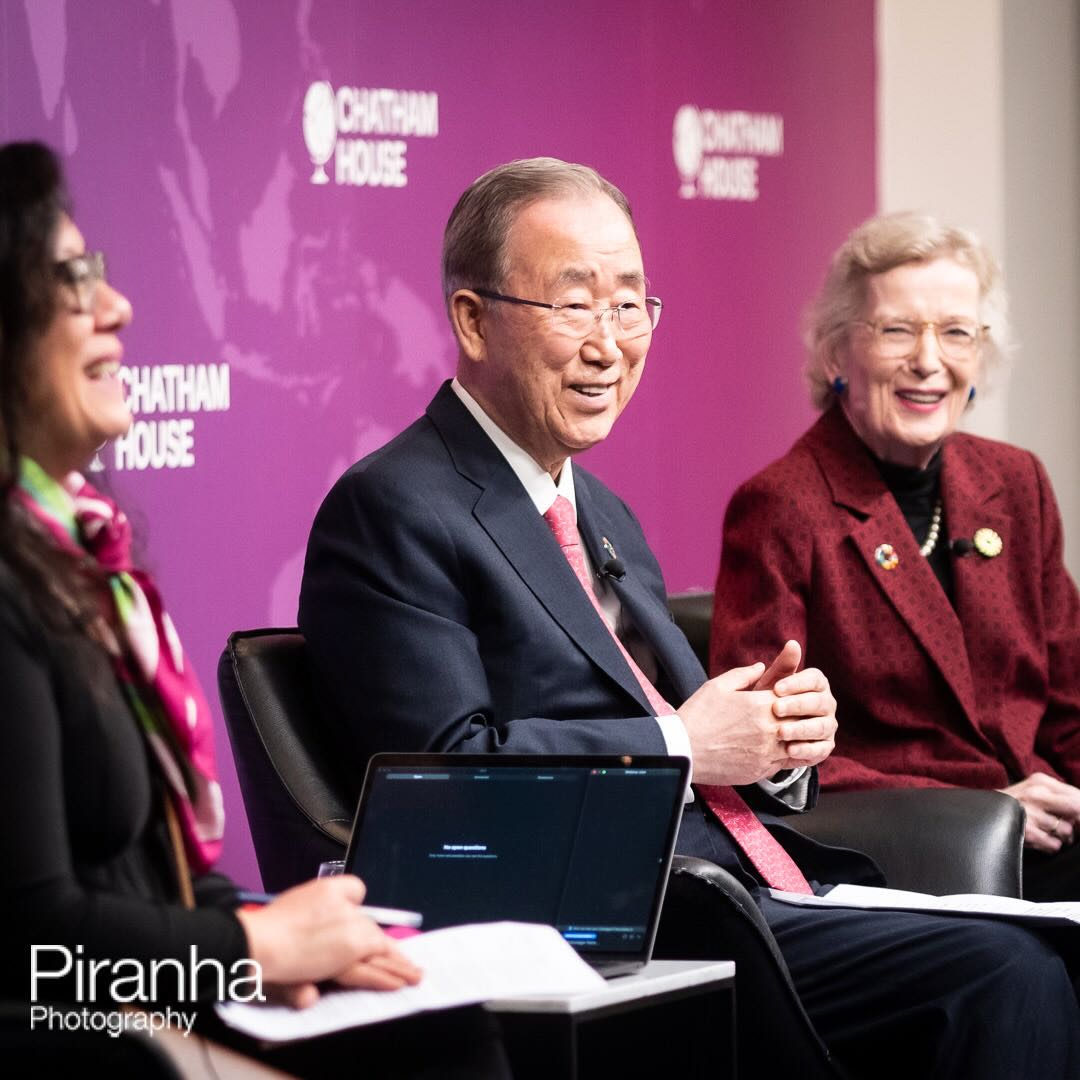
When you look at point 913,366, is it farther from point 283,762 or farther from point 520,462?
point 283,762

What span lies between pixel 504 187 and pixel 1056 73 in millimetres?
3899

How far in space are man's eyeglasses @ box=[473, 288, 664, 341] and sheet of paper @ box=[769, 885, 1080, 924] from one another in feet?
2.89

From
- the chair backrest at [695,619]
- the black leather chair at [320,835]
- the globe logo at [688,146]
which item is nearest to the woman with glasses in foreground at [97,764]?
the black leather chair at [320,835]

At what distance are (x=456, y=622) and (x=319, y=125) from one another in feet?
5.54

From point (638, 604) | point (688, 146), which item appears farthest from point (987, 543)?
point (688, 146)

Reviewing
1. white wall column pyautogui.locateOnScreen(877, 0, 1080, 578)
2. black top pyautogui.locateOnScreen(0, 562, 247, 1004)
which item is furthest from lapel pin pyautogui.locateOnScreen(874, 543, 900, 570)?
white wall column pyautogui.locateOnScreen(877, 0, 1080, 578)

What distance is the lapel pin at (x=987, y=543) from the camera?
358cm

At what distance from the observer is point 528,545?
106 inches

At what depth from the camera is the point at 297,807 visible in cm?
253

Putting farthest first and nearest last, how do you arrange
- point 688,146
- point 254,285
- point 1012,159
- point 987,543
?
1. point 1012,159
2. point 688,146
3. point 254,285
4. point 987,543

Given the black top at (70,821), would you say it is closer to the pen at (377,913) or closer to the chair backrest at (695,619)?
the pen at (377,913)

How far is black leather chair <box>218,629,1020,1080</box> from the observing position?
7.82 ft

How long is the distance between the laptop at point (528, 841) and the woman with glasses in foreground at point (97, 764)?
274mm

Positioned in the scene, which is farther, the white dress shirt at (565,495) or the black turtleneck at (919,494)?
the black turtleneck at (919,494)
